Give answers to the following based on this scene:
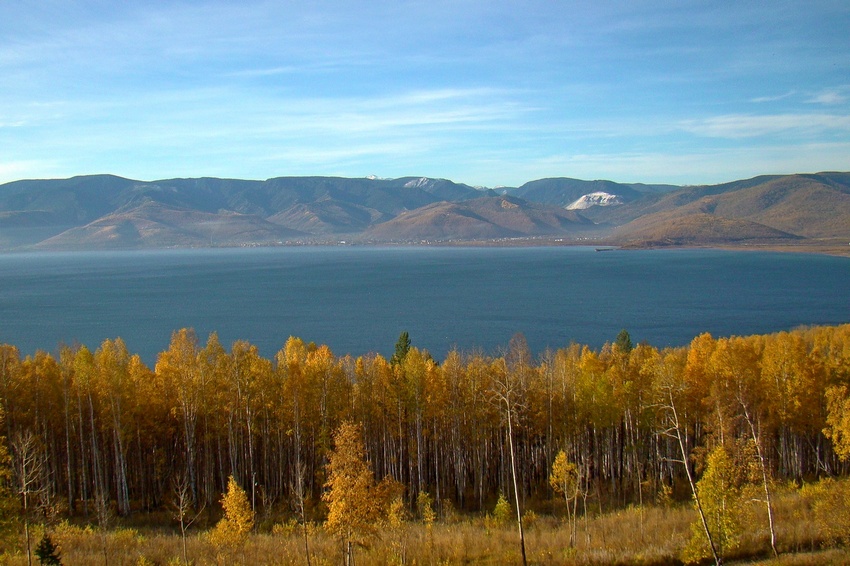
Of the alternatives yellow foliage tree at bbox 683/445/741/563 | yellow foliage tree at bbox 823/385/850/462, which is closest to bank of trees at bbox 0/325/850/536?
yellow foliage tree at bbox 823/385/850/462

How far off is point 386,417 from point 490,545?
42.8ft

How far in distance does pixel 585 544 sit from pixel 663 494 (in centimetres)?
805

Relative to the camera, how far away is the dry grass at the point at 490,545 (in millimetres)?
23688

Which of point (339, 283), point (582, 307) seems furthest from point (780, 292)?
point (339, 283)

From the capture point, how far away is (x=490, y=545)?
2627cm

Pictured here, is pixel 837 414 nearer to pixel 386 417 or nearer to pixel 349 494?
pixel 386 417

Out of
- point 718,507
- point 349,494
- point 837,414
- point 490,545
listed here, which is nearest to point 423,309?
point 837,414

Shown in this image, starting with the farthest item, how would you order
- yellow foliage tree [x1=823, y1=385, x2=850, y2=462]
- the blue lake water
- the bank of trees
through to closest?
the blue lake water, the bank of trees, yellow foliage tree [x1=823, y1=385, x2=850, y2=462]

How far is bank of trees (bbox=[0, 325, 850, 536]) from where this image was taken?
33.3 meters

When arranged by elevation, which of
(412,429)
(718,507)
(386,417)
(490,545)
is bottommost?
(490,545)

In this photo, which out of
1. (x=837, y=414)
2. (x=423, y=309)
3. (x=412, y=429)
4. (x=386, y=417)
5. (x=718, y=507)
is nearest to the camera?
(x=718, y=507)

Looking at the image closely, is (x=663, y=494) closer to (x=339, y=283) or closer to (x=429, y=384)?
(x=429, y=384)

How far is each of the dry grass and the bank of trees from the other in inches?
155

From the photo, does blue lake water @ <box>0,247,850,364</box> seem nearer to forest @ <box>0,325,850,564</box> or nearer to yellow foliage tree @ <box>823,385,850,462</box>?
forest @ <box>0,325,850,564</box>
